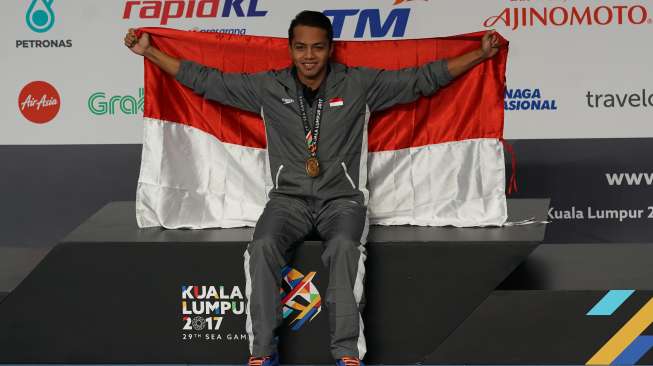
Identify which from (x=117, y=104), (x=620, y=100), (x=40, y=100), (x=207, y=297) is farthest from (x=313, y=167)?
(x=40, y=100)

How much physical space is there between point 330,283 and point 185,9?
257 cm

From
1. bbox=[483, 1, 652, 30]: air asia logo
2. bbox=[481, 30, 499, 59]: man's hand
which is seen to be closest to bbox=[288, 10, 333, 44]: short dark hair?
bbox=[481, 30, 499, 59]: man's hand

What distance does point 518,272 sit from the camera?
15.1 feet

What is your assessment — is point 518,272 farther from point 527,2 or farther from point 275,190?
point 527,2

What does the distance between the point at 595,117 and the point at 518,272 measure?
70.8 inches

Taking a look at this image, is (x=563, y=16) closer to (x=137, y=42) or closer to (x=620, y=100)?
(x=620, y=100)

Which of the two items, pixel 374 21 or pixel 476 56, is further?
pixel 374 21

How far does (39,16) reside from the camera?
20.7 ft

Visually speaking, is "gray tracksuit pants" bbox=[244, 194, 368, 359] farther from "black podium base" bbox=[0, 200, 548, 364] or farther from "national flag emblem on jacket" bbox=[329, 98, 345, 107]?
"national flag emblem on jacket" bbox=[329, 98, 345, 107]

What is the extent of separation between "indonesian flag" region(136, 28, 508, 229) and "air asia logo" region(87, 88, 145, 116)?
61.3 inches

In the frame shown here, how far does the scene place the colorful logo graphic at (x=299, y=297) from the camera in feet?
14.3

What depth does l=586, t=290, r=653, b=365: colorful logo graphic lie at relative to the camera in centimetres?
428

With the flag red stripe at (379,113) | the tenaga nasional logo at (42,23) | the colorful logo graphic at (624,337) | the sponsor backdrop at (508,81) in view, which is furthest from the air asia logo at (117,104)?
the colorful logo graphic at (624,337)

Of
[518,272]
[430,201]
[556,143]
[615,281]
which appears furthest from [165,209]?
[556,143]
